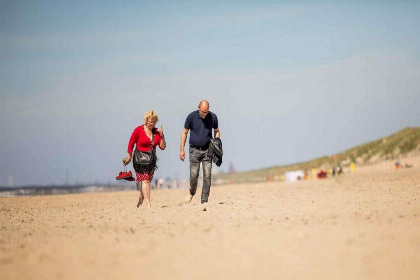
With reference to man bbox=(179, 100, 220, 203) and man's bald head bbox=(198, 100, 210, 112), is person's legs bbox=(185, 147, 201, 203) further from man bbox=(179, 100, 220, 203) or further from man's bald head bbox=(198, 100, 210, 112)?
man's bald head bbox=(198, 100, 210, 112)

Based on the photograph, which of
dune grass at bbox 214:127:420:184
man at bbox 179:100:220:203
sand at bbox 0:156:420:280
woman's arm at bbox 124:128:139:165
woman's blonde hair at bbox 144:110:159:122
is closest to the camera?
sand at bbox 0:156:420:280

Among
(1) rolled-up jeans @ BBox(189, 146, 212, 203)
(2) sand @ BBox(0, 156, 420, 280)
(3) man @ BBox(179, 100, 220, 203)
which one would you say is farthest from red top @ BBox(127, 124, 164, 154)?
(2) sand @ BBox(0, 156, 420, 280)

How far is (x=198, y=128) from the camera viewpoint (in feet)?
41.0

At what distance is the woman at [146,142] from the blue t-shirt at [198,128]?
2.17ft

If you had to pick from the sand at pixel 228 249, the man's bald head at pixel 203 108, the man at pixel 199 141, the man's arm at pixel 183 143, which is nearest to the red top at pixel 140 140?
the man's arm at pixel 183 143

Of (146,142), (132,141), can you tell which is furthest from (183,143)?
(132,141)

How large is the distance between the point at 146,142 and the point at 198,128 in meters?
1.21

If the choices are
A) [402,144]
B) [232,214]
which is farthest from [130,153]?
[402,144]

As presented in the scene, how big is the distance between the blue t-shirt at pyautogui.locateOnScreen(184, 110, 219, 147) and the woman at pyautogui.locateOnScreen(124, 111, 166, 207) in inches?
→ 26.0

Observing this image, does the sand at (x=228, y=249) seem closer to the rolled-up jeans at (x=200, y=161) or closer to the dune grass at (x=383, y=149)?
the rolled-up jeans at (x=200, y=161)

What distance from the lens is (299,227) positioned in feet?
22.3

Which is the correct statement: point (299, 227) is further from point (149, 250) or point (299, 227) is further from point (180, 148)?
point (180, 148)

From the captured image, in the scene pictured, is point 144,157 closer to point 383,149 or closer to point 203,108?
point 203,108

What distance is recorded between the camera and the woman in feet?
39.8
